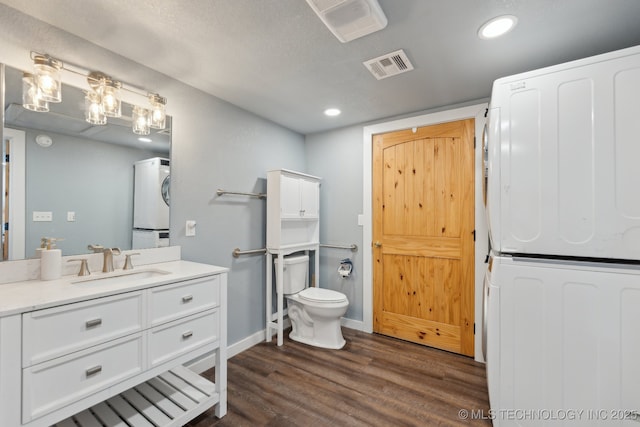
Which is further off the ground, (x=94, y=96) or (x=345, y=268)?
(x=94, y=96)

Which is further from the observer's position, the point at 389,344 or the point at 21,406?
the point at 389,344

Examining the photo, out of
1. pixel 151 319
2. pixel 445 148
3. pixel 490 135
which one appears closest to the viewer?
pixel 151 319

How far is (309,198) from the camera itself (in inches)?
118

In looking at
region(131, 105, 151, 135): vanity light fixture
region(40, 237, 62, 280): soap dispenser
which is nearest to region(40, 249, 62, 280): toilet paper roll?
region(40, 237, 62, 280): soap dispenser

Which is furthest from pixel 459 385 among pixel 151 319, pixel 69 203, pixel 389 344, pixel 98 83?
pixel 98 83

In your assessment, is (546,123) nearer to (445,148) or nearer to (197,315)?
(445,148)

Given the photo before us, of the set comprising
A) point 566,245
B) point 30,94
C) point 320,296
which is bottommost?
point 320,296

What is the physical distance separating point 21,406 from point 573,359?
7.45 ft

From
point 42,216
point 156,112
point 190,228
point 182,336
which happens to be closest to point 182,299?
point 182,336

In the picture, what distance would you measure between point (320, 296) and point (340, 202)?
1.05m

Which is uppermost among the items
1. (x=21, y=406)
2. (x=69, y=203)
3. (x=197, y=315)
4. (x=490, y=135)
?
(x=490, y=135)

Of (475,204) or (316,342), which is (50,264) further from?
(475,204)

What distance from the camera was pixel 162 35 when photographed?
157cm

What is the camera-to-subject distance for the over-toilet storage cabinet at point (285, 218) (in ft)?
8.66
